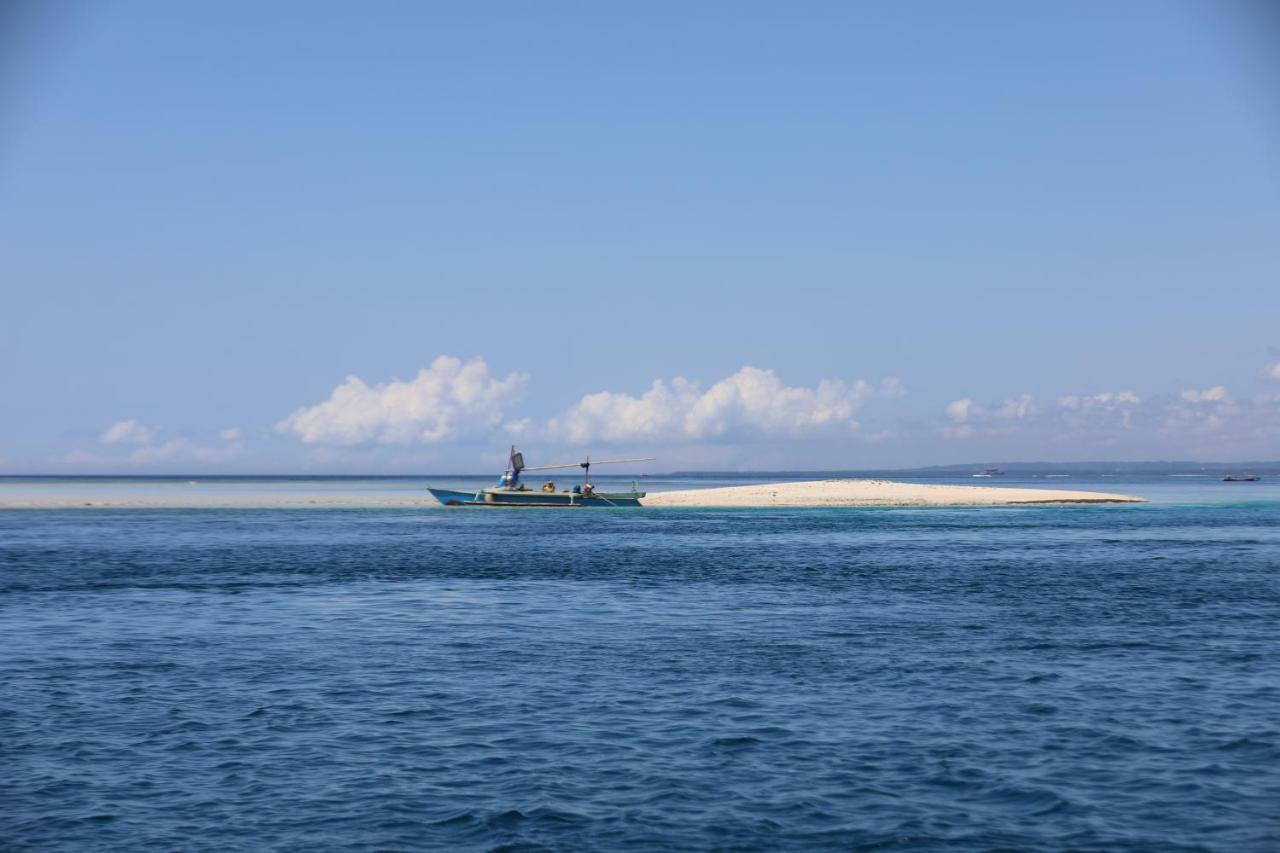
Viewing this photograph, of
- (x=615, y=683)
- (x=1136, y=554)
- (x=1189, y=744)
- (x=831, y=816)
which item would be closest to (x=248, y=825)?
(x=831, y=816)

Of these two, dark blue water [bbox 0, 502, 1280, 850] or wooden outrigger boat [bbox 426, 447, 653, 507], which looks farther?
wooden outrigger boat [bbox 426, 447, 653, 507]

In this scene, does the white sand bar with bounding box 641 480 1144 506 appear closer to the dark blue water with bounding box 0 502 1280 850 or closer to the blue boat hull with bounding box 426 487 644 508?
the blue boat hull with bounding box 426 487 644 508

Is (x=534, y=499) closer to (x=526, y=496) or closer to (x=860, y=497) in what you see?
(x=526, y=496)

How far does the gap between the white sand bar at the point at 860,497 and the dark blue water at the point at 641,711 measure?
92238 mm

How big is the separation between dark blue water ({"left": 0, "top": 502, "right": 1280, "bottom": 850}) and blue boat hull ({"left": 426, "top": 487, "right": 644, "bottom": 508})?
74.0 metres

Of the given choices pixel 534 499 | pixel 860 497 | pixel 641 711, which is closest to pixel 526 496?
pixel 534 499

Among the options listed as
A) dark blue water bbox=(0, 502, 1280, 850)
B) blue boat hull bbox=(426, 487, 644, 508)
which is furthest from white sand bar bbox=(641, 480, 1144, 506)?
dark blue water bbox=(0, 502, 1280, 850)

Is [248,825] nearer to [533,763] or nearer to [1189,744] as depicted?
[533,763]

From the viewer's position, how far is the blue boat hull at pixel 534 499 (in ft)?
419

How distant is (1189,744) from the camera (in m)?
A: 20.4

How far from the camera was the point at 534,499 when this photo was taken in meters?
128

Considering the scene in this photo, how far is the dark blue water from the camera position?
16.5m

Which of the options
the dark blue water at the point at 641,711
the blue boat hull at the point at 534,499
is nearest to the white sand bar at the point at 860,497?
the blue boat hull at the point at 534,499

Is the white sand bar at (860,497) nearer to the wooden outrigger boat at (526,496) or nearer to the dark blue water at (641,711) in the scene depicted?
the wooden outrigger boat at (526,496)
